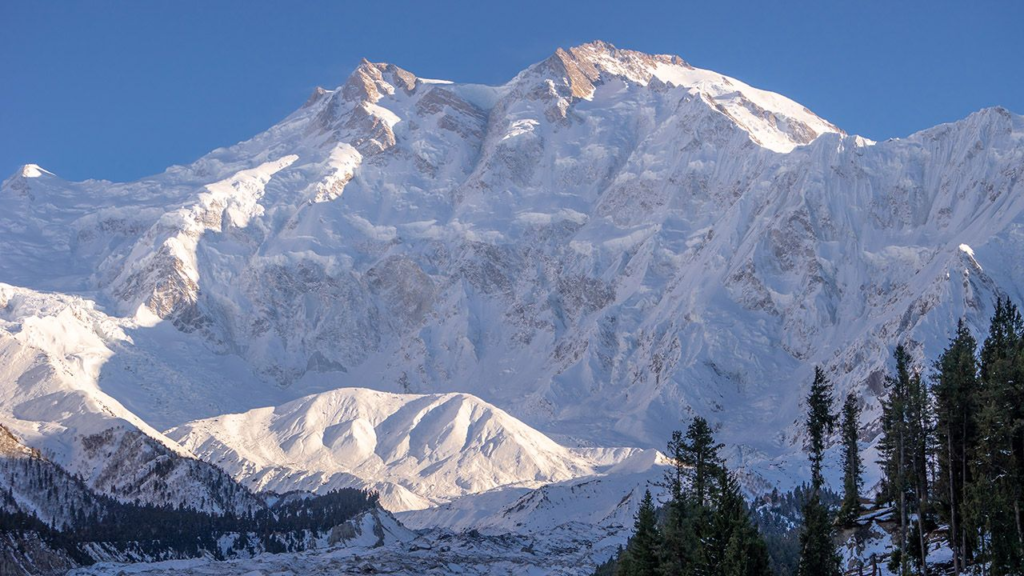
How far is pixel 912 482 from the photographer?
10869 centimetres

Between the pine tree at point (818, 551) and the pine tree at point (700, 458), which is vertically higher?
the pine tree at point (700, 458)

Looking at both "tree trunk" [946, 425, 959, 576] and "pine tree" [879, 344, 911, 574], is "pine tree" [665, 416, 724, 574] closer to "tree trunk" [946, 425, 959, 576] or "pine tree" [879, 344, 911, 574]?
"pine tree" [879, 344, 911, 574]

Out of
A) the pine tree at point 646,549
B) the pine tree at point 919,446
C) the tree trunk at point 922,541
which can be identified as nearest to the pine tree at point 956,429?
the tree trunk at point 922,541

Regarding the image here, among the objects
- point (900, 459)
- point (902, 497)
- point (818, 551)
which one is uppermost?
point (900, 459)

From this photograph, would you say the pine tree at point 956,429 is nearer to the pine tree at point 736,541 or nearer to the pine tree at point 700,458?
the pine tree at point 736,541

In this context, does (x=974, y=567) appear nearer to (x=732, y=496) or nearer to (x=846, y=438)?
(x=732, y=496)

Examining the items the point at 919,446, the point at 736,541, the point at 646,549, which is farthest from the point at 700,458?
the point at 736,541

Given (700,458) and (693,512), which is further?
(700,458)

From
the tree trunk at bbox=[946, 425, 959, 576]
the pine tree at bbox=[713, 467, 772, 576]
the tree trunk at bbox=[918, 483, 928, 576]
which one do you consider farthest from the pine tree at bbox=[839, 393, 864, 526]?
the pine tree at bbox=[713, 467, 772, 576]

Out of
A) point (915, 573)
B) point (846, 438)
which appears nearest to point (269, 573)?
point (846, 438)

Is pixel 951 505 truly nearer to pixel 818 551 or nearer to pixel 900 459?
pixel 818 551

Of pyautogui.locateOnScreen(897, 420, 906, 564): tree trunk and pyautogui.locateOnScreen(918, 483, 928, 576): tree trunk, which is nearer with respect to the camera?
pyautogui.locateOnScreen(918, 483, 928, 576): tree trunk

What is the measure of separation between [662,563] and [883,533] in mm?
20183

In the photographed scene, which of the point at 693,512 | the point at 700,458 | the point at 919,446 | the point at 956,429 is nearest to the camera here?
the point at 956,429
